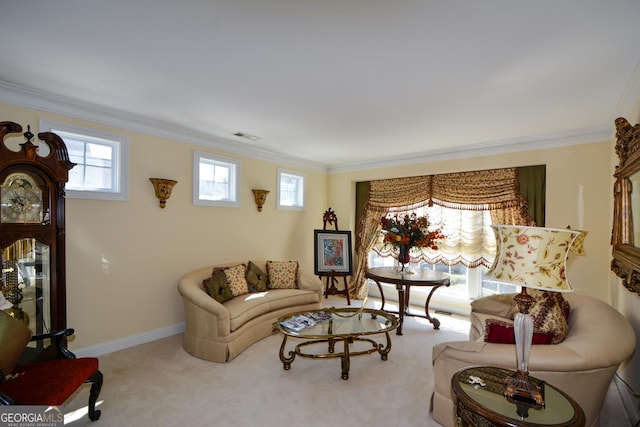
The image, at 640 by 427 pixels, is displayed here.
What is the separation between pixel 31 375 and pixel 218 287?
6.35 feet

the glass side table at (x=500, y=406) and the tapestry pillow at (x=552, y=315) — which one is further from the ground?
the tapestry pillow at (x=552, y=315)

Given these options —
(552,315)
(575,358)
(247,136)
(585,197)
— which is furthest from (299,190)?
(575,358)

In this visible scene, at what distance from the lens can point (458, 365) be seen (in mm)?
2098

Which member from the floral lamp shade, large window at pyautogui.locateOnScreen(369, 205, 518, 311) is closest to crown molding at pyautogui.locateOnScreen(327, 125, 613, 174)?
large window at pyautogui.locateOnScreen(369, 205, 518, 311)

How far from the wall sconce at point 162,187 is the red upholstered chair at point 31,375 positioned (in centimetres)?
194

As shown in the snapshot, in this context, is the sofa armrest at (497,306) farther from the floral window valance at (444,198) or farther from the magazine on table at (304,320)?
the magazine on table at (304,320)

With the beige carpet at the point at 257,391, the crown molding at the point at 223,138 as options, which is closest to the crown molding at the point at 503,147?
the crown molding at the point at 223,138

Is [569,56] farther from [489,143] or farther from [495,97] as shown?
[489,143]

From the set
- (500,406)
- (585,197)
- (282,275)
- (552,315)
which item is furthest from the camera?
(282,275)

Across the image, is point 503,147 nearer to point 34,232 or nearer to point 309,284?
point 309,284

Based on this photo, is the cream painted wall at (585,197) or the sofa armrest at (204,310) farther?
the cream painted wall at (585,197)

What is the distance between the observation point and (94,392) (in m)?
2.29

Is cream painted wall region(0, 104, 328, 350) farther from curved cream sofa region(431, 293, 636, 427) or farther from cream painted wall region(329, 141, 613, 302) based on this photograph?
cream painted wall region(329, 141, 613, 302)

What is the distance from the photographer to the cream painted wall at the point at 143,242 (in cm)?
327
